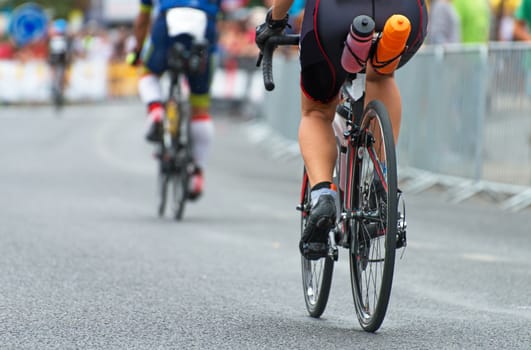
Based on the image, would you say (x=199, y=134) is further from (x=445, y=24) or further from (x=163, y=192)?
(x=445, y=24)

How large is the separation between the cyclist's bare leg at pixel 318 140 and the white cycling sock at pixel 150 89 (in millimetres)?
4774

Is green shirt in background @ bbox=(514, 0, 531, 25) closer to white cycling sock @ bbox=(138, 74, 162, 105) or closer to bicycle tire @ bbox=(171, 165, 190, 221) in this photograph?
white cycling sock @ bbox=(138, 74, 162, 105)

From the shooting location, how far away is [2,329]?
16.8 feet

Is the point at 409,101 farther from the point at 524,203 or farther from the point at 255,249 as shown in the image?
the point at 255,249

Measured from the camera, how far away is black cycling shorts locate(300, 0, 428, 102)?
16.5 ft

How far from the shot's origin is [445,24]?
1457 centimetres

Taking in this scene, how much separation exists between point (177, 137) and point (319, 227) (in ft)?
16.8

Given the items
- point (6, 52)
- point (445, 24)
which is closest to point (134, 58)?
point (445, 24)

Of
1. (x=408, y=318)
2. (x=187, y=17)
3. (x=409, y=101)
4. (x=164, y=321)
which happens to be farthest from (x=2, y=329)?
(x=409, y=101)

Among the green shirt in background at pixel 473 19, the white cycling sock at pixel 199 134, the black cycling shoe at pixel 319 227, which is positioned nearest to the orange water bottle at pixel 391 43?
the black cycling shoe at pixel 319 227

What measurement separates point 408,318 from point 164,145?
4.87m

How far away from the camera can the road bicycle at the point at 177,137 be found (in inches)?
384

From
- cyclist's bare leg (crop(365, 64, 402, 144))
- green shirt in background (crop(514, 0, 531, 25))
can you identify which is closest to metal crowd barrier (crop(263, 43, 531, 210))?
green shirt in background (crop(514, 0, 531, 25))

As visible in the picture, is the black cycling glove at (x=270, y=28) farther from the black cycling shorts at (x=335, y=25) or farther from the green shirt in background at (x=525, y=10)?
the green shirt in background at (x=525, y=10)
